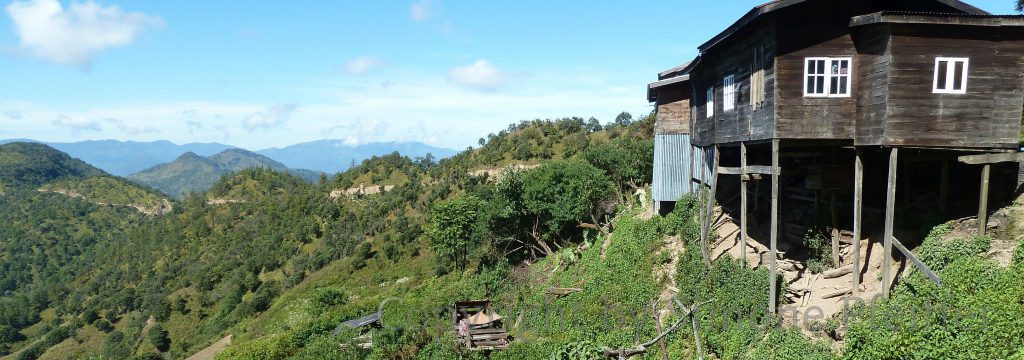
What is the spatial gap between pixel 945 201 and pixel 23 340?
9614cm

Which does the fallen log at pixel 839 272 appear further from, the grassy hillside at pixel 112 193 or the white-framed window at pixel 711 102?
the grassy hillside at pixel 112 193

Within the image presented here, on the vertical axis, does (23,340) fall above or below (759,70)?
below

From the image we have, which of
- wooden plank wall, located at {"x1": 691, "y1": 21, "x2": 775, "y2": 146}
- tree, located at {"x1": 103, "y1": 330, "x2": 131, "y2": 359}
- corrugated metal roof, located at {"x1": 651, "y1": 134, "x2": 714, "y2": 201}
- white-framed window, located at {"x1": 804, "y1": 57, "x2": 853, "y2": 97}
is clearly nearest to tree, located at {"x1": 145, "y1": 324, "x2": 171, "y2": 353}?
tree, located at {"x1": 103, "y1": 330, "x2": 131, "y2": 359}

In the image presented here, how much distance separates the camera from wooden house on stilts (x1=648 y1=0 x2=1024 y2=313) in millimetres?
10633

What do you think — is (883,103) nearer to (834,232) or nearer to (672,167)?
(834,232)

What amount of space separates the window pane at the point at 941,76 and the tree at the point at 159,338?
202 ft

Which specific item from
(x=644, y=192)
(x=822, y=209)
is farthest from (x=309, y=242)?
(x=822, y=209)

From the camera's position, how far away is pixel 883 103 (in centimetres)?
1080

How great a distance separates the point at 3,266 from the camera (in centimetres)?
10362

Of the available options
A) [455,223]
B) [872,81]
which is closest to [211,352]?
[455,223]

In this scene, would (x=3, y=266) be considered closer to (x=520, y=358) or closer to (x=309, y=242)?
(x=309, y=242)

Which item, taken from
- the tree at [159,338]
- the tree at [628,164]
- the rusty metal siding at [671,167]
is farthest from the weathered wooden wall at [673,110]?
the tree at [159,338]

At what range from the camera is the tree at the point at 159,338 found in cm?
5331

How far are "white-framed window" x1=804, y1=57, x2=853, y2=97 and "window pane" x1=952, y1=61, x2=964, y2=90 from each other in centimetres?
171
